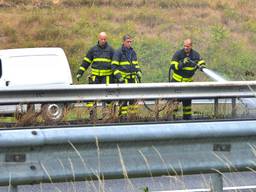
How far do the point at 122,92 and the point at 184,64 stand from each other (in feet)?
5.58

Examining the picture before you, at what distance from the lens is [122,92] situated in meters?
13.9

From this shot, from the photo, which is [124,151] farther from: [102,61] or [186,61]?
[102,61]

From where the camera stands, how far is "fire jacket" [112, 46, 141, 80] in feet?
49.2

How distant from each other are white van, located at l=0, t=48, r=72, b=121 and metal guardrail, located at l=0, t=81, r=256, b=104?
9.97ft

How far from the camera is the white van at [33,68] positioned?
55.7ft

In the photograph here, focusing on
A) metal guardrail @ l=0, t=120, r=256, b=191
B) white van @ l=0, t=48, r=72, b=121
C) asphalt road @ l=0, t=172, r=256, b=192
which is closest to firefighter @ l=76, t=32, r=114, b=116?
white van @ l=0, t=48, r=72, b=121

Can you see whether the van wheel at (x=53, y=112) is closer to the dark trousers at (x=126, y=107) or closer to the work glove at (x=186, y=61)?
the dark trousers at (x=126, y=107)

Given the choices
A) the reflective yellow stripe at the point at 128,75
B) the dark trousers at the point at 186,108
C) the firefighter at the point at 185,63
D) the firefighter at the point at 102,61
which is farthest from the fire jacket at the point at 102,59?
the dark trousers at the point at 186,108

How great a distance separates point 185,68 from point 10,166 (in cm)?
1027

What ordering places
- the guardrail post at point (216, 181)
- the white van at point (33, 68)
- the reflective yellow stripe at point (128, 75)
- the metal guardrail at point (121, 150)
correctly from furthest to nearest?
the white van at point (33, 68) → the reflective yellow stripe at point (128, 75) → the guardrail post at point (216, 181) → the metal guardrail at point (121, 150)

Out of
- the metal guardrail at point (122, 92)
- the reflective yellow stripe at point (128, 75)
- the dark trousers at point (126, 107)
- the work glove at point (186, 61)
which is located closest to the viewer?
the dark trousers at point (126, 107)

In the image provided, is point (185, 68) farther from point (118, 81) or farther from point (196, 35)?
point (196, 35)

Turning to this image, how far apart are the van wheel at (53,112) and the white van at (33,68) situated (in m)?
2.96

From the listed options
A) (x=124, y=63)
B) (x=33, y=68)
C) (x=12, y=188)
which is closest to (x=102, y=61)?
(x=124, y=63)
